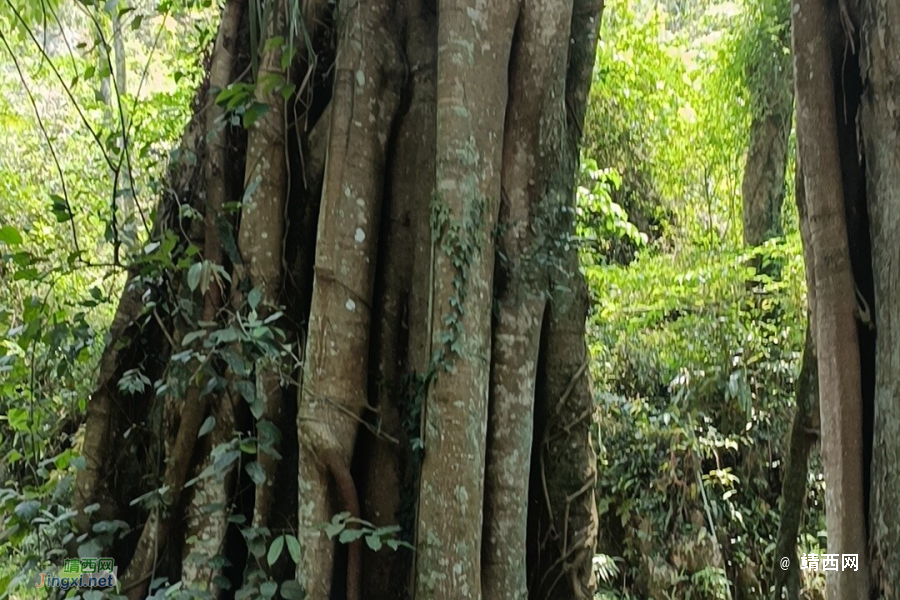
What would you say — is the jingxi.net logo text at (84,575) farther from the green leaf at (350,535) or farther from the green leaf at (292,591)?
the green leaf at (350,535)

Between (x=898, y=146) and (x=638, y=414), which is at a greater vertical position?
(x=898, y=146)

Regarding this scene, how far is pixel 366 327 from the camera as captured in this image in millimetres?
2238

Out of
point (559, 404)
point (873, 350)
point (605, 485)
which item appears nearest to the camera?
point (873, 350)

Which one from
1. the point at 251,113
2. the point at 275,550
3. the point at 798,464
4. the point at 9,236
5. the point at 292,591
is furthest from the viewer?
the point at 798,464

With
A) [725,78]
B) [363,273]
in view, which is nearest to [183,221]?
[363,273]

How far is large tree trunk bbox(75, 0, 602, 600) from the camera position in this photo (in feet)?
6.66

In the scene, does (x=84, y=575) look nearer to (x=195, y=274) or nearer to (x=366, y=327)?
(x=195, y=274)

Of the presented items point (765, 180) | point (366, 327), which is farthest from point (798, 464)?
point (765, 180)

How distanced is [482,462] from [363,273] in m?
0.69

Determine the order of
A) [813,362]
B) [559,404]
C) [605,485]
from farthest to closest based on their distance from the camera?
[605,485] → [813,362] → [559,404]

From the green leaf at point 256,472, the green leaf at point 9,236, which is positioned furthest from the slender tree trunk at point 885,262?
the green leaf at point 9,236

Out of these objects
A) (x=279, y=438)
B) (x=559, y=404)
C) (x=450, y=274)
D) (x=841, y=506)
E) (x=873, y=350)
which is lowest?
(x=841, y=506)

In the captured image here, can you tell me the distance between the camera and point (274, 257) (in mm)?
2316

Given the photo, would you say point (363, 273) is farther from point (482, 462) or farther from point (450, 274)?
point (482, 462)
